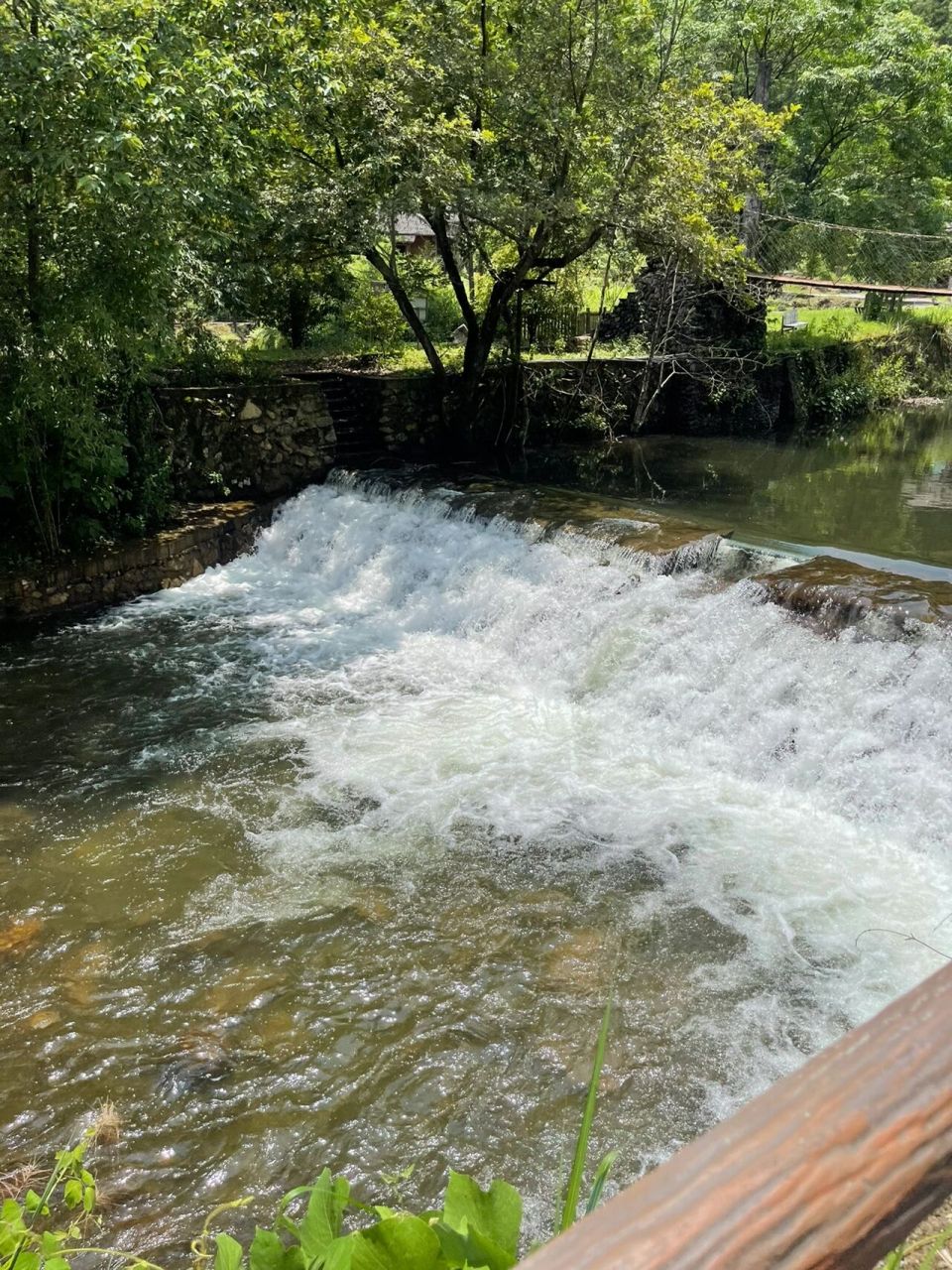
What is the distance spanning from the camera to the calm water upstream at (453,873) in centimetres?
380

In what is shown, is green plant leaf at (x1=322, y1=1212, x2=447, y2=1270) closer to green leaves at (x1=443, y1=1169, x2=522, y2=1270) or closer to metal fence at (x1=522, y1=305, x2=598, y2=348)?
green leaves at (x1=443, y1=1169, x2=522, y2=1270)

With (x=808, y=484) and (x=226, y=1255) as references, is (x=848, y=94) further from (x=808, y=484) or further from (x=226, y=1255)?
(x=226, y=1255)

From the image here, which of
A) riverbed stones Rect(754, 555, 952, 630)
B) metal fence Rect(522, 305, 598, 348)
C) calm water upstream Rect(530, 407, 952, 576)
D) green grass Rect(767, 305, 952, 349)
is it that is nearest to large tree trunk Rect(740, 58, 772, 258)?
green grass Rect(767, 305, 952, 349)

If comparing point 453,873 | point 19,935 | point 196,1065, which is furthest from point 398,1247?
point 19,935

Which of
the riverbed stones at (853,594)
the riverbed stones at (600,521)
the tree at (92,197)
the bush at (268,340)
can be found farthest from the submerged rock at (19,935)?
the bush at (268,340)

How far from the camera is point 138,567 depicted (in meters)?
10.1

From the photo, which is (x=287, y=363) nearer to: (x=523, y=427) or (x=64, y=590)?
(x=523, y=427)

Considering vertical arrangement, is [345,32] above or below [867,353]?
above

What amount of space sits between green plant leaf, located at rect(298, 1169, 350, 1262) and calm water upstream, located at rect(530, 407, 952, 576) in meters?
8.25

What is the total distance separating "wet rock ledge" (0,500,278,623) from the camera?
9336mm

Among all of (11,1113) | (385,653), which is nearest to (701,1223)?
(11,1113)

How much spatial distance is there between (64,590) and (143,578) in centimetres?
85

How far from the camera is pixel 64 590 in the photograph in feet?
31.3

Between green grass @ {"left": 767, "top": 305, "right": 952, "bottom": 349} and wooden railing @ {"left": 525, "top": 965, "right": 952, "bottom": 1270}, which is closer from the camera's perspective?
wooden railing @ {"left": 525, "top": 965, "right": 952, "bottom": 1270}
